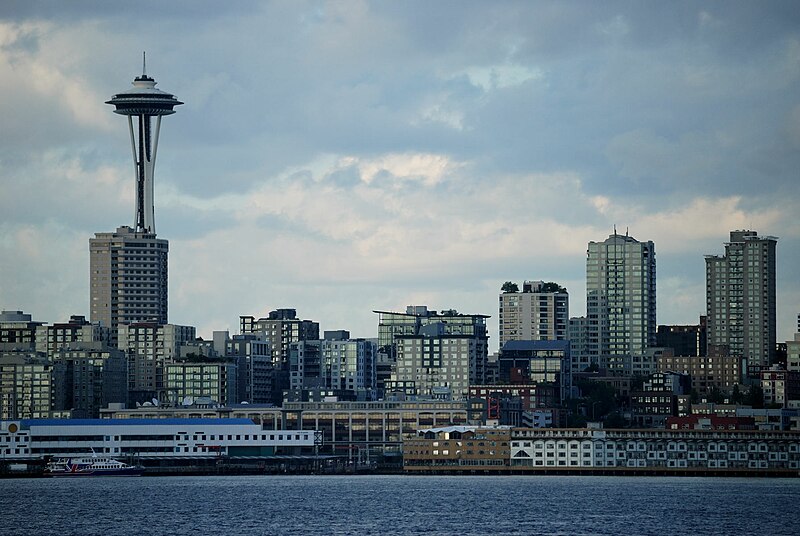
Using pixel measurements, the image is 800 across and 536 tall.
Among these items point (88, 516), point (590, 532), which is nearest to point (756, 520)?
point (590, 532)

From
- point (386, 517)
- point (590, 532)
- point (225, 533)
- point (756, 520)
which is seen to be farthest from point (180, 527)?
point (756, 520)

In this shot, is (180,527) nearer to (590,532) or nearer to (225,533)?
(225,533)

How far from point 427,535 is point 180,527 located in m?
21.7

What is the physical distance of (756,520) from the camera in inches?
7470

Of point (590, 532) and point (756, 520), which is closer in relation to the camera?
Answer: point (590, 532)

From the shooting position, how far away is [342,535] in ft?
574

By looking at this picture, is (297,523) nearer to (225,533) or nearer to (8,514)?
(225,533)

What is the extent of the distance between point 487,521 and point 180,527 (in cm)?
2617

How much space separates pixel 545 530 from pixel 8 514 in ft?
167

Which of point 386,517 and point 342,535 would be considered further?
point 386,517

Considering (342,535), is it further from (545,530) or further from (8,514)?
(8,514)

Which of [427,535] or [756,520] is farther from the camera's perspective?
[756,520]

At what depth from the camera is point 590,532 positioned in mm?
178000

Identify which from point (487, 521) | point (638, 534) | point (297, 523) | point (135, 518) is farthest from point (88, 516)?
point (638, 534)
